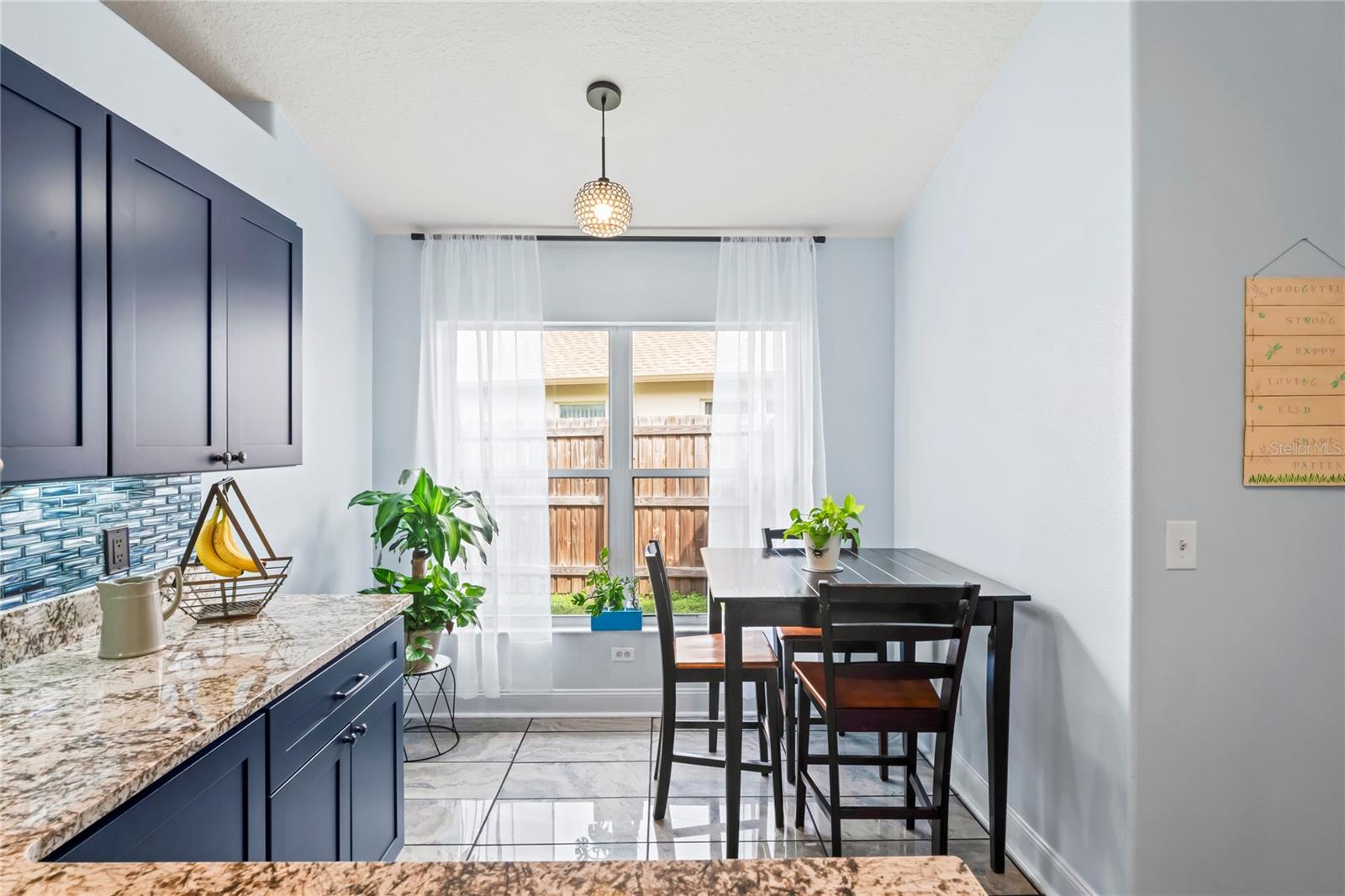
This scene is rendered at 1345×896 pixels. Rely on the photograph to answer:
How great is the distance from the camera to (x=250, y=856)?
1343 millimetres

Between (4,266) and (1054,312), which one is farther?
(1054,312)

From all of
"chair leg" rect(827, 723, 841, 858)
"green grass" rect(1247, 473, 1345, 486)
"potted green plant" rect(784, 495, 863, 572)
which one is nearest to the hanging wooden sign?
"green grass" rect(1247, 473, 1345, 486)

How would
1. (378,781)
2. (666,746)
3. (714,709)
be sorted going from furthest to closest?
(714,709), (666,746), (378,781)

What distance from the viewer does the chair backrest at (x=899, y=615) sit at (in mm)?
1993

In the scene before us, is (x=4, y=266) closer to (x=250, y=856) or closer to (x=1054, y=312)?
(x=250, y=856)

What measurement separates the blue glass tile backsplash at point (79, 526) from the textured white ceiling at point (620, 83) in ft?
4.55

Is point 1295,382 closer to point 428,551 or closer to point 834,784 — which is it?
point 834,784

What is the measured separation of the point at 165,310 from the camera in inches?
62.5

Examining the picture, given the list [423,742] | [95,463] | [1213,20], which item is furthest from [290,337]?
[1213,20]

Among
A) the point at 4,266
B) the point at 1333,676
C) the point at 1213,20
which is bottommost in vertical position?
the point at 1333,676

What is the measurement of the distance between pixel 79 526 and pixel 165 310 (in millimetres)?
665

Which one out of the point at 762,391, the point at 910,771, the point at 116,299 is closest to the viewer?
the point at 116,299

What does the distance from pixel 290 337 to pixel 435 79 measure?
1.00 metres

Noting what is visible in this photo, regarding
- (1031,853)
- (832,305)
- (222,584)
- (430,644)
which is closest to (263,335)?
(222,584)
